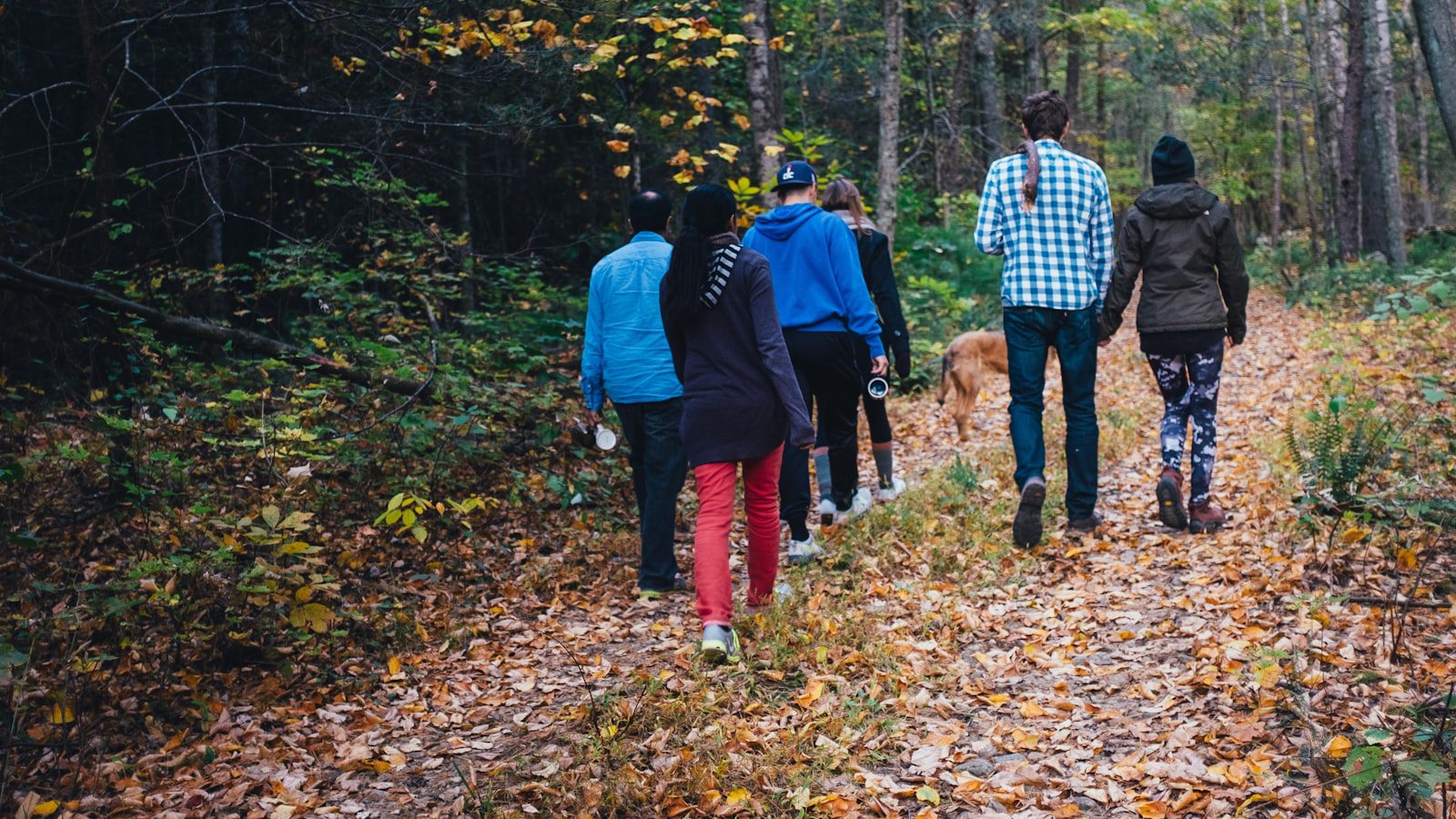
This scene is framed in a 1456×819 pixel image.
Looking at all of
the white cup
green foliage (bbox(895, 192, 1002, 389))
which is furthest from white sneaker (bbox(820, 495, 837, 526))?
green foliage (bbox(895, 192, 1002, 389))

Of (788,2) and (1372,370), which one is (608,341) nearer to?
(1372,370)

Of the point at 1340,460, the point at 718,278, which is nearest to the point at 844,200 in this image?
the point at 718,278

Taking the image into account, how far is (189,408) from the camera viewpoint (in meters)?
6.61

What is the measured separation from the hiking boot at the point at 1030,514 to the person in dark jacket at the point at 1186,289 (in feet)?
3.06

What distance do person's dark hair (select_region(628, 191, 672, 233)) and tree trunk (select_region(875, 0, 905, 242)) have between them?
6.53 meters

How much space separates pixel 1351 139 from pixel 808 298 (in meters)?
14.4

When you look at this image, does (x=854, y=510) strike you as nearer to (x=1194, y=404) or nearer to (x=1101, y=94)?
(x=1194, y=404)

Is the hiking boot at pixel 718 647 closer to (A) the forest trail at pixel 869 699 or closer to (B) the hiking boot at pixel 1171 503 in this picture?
(A) the forest trail at pixel 869 699

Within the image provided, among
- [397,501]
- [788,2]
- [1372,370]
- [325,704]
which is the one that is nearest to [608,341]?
[397,501]

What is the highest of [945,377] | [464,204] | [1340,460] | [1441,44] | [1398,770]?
[464,204]

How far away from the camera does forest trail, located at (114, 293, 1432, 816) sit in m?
3.54

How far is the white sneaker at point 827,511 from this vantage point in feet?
22.5

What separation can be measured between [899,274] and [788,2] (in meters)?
5.09

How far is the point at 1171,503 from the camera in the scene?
6.12 metres
